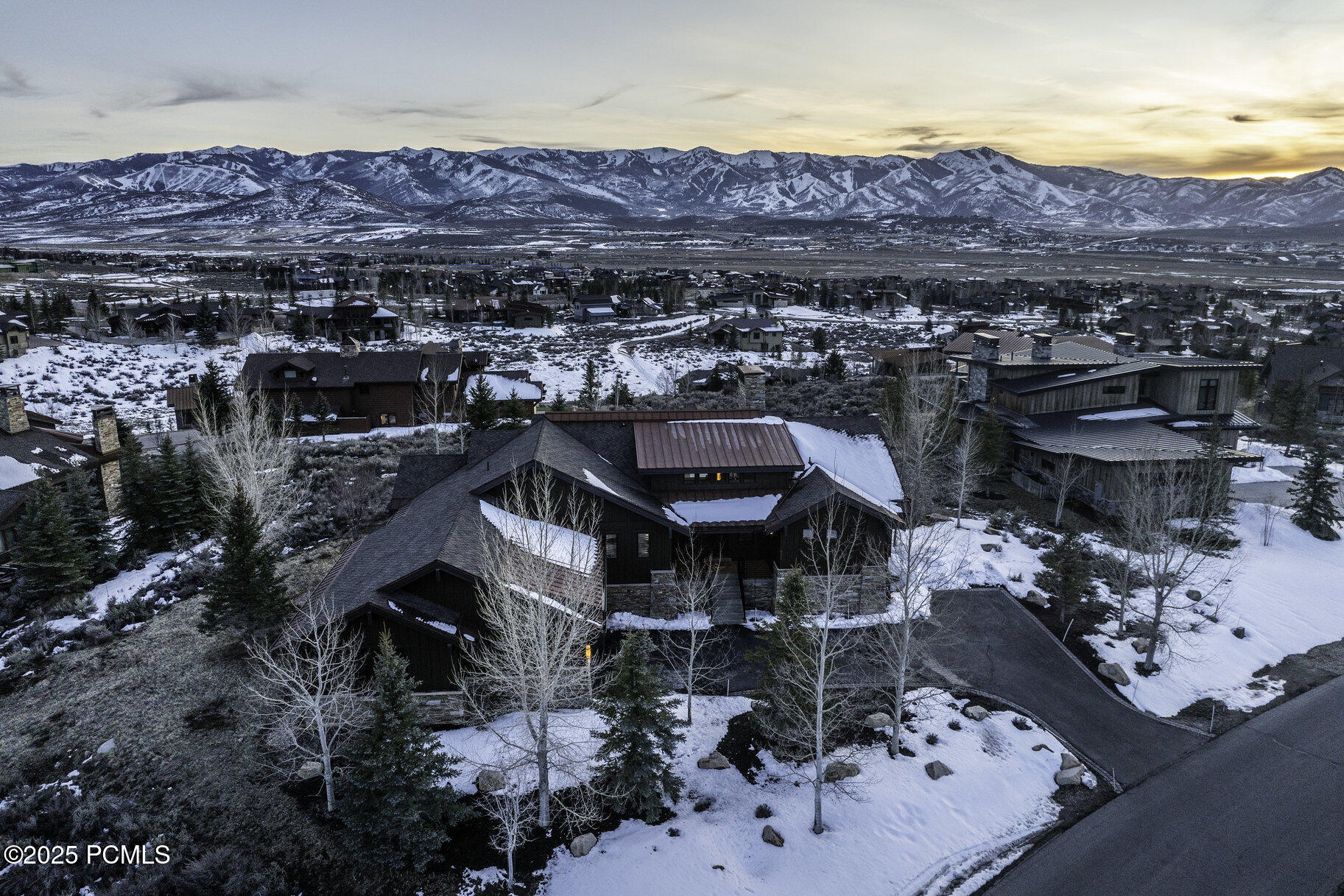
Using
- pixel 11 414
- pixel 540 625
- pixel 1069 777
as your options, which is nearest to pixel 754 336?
pixel 11 414

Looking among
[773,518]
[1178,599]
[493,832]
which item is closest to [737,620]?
[773,518]

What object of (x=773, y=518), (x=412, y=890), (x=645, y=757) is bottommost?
(x=412, y=890)

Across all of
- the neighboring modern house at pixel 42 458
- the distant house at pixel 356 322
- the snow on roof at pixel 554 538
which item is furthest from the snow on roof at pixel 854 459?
the distant house at pixel 356 322

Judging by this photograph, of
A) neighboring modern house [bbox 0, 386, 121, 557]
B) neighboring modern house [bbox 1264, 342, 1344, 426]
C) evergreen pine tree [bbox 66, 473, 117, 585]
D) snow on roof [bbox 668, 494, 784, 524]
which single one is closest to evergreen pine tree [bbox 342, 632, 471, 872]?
snow on roof [bbox 668, 494, 784, 524]

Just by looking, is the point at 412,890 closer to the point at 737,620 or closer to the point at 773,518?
the point at 737,620

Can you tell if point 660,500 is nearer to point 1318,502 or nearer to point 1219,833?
point 1219,833

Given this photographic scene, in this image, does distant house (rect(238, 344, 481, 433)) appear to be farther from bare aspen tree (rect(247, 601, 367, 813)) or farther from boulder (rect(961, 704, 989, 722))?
boulder (rect(961, 704, 989, 722))
